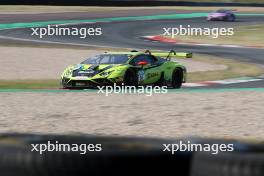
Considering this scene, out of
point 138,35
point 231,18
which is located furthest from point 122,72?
point 231,18

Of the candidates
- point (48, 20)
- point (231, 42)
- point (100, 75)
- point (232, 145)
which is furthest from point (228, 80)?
point (48, 20)

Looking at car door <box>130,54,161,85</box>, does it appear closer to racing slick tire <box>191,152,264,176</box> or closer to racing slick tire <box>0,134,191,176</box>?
racing slick tire <box>0,134,191,176</box>

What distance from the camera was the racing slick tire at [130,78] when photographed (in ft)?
48.6

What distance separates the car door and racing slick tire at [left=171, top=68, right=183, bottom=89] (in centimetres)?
52

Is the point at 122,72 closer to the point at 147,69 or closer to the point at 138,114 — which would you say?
the point at 147,69

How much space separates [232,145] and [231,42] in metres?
30.4

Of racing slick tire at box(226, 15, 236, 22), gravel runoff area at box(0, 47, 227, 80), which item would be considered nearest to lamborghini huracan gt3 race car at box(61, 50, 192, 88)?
gravel runoff area at box(0, 47, 227, 80)

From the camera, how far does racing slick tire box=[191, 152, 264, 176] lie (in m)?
3.82

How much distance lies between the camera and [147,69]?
15.2m

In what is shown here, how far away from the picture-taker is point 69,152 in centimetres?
421

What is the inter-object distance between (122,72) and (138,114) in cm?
485

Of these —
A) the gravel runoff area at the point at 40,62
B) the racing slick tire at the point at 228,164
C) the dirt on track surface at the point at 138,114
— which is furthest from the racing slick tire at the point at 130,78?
the racing slick tire at the point at 228,164

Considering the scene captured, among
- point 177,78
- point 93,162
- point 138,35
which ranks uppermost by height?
point 138,35

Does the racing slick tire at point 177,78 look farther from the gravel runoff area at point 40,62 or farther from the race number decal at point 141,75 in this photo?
the gravel runoff area at point 40,62
